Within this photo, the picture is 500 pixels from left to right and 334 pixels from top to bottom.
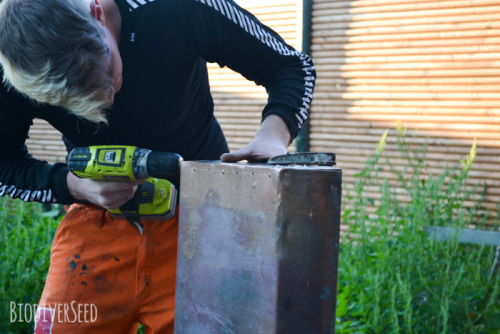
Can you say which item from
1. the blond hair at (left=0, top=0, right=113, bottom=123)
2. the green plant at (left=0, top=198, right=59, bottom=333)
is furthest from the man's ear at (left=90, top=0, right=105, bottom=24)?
the green plant at (left=0, top=198, right=59, bottom=333)

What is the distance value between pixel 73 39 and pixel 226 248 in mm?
747

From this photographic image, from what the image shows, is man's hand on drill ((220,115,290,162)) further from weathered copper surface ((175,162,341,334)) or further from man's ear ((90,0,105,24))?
man's ear ((90,0,105,24))

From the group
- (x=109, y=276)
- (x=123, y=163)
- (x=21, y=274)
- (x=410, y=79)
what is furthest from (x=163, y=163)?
(x=410, y=79)

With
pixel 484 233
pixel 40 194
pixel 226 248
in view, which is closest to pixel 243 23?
pixel 226 248

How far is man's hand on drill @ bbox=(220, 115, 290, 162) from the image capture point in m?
1.49

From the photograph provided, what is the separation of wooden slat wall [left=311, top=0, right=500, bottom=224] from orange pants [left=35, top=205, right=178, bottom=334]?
303cm

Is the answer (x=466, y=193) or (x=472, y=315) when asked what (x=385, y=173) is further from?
(x=472, y=315)

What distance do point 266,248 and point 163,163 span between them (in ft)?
1.66

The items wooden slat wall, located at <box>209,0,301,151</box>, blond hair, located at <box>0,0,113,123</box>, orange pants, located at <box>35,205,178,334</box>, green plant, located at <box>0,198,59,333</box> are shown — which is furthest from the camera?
wooden slat wall, located at <box>209,0,301,151</box>

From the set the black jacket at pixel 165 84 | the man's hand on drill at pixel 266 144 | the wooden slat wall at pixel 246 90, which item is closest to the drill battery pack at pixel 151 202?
the black jacket at pixel 165 84

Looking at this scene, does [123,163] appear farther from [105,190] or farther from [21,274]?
[21,274]

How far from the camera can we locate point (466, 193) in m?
3.95

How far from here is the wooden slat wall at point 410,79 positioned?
3986 mm

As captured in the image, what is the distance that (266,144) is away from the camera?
1.59 metres
